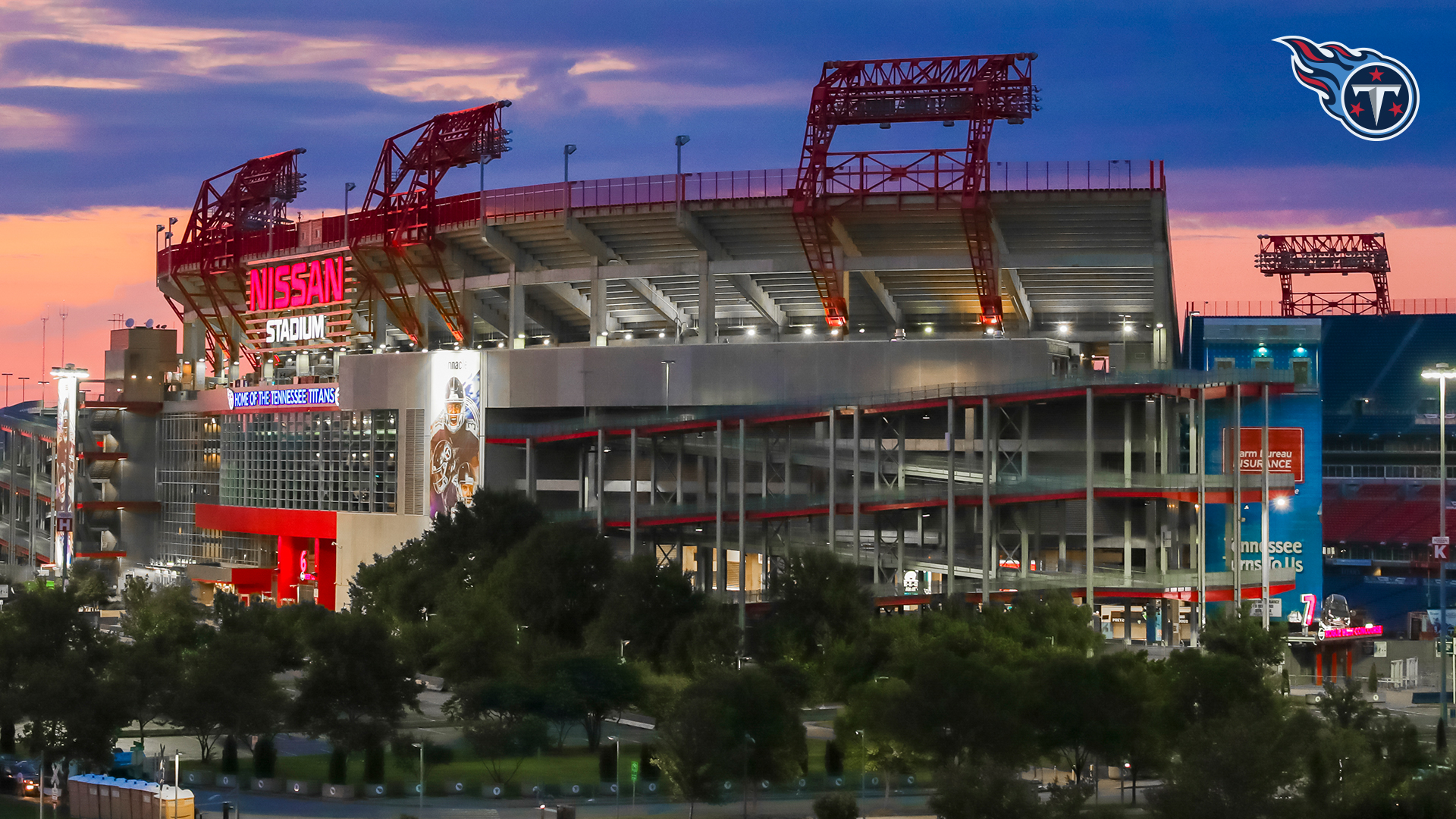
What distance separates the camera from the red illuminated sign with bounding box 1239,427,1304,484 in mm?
95000

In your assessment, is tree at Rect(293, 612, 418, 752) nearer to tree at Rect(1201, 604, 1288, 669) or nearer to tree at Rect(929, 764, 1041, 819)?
tree at Rect(929, 764, 1041, 819)

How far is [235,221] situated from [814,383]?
51.9 m

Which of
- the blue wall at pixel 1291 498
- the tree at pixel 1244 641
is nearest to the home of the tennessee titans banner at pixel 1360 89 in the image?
the blue wall at pixel 1291 498

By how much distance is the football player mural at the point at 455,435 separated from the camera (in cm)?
10025

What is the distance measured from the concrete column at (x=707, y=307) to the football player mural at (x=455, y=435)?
13681 mm

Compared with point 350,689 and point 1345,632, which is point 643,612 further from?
point 1345,632

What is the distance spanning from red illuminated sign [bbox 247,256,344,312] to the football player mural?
12.9 meters

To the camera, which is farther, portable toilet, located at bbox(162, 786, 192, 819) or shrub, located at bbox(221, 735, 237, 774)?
shrub, located at bbox(221, 735, 237, 774)

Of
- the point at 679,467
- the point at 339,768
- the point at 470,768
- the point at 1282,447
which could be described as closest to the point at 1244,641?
the point at 470,768

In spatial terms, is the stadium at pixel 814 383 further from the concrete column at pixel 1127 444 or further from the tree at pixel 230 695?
the tree at pixel 230 695

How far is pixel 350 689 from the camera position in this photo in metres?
56.6

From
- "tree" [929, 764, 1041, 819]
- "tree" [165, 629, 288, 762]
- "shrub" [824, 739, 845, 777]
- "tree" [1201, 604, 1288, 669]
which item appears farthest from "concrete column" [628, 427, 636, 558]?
"tree" [929, 764, 1041, 819]

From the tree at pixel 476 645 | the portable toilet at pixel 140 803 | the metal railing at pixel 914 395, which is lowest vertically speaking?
the portable toilet at pixel 140 803

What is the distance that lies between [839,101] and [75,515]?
223 ft
